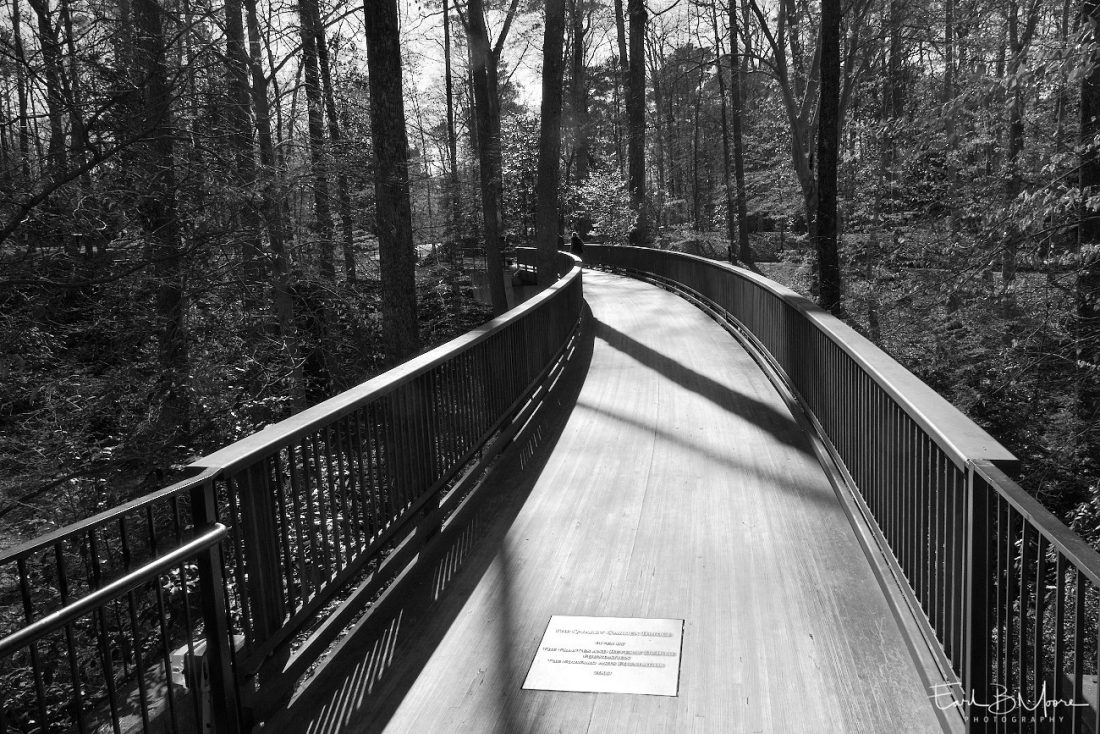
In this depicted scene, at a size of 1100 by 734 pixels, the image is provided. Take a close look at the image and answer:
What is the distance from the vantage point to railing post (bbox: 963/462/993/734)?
271cm

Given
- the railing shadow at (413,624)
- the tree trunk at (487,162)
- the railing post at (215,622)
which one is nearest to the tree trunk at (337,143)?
the railing shadow at (413,624)

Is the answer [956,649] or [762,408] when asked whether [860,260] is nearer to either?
[762,408]

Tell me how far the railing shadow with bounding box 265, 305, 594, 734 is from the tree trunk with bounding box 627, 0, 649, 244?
23.1 meters

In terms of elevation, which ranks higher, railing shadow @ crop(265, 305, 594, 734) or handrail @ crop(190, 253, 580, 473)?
handrail @ crop(190, 253, 580, 473)

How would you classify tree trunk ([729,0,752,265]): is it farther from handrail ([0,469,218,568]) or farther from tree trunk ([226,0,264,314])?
handrail ([0,469,218,568])

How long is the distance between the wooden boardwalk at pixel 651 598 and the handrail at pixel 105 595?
918 millimetres

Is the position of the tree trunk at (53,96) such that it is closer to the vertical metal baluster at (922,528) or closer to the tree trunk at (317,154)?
the tree trunk at (317,154)

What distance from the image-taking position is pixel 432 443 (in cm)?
543

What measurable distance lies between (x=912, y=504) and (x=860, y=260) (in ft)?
49.3

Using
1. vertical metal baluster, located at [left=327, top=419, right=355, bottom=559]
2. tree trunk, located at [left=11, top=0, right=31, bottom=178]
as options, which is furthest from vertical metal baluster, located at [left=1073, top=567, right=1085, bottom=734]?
tree trunk, located at [left=11, top=0, right=31, bottom=178]

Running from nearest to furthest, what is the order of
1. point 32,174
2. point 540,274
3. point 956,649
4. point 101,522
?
point 101,522
point 956,649
point 32,174
point 540,274

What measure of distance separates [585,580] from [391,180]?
7697 mm

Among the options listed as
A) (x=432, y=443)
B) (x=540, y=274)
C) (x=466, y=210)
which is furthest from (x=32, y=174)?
(x=466, y=210)

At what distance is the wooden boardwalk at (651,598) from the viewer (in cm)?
340
